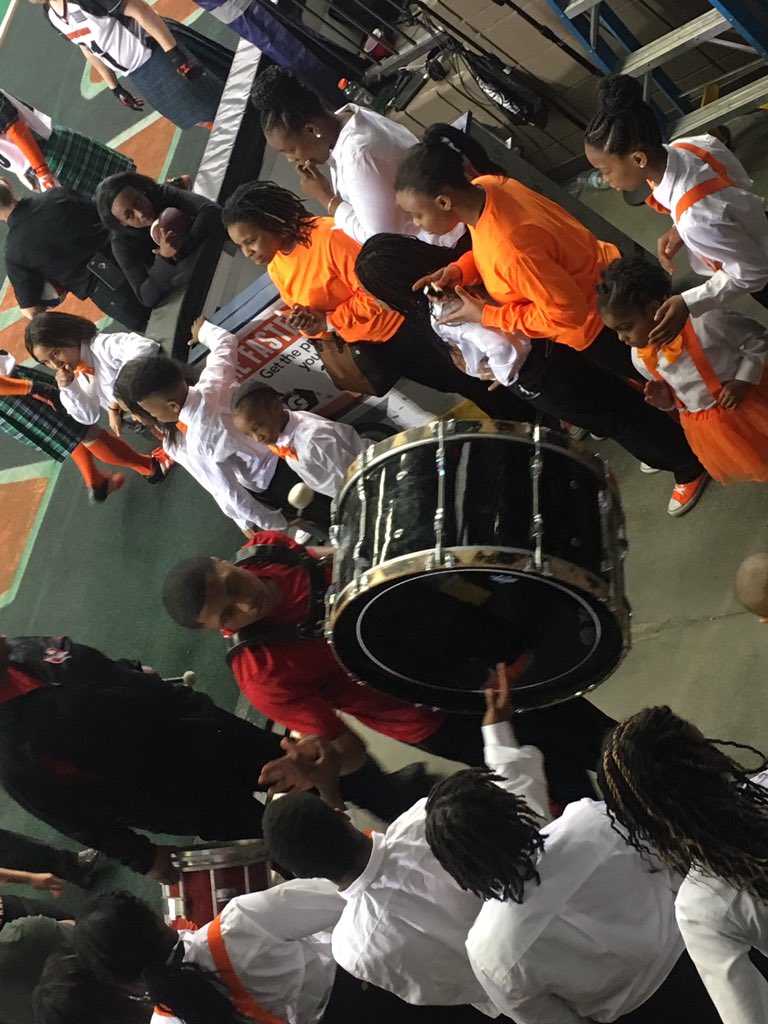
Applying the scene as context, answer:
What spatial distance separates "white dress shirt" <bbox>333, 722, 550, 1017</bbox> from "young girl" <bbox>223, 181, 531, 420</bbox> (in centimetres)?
202

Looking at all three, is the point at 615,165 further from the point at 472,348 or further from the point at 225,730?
the point at 225,730

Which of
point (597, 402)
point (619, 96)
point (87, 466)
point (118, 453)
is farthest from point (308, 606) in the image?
point (87, 466)

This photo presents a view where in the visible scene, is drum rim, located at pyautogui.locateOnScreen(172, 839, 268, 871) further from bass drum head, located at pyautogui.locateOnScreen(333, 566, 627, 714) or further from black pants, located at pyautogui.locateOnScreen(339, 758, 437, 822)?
bass drum head, located at pyautogui.locateOnScreen(333, 566, 627, 714)

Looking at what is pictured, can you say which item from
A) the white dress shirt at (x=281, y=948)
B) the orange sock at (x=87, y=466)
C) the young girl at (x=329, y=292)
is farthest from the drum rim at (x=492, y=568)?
the orange sock at (x=87, y=466)

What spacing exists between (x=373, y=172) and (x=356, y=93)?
7.60ft

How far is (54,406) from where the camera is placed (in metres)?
5.98

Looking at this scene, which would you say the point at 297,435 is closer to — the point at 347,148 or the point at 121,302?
the point at 347,148

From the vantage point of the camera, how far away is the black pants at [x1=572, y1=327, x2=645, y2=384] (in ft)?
10.7

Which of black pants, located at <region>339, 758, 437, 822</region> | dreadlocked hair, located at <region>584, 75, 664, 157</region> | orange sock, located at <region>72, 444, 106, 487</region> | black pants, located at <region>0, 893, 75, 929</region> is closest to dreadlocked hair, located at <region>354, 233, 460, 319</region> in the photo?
dreadlocked hair, located at <region>584, 75, 664, 157</region>

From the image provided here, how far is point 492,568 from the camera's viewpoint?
233 cm

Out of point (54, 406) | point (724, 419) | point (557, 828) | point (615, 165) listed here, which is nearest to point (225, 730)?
point (557, 828)

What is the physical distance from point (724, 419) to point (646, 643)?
1056mm

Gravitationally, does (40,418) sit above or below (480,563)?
below

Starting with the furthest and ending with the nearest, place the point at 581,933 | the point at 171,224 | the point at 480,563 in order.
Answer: the point at 171,224
the point at 480,563
the point at 581,933
